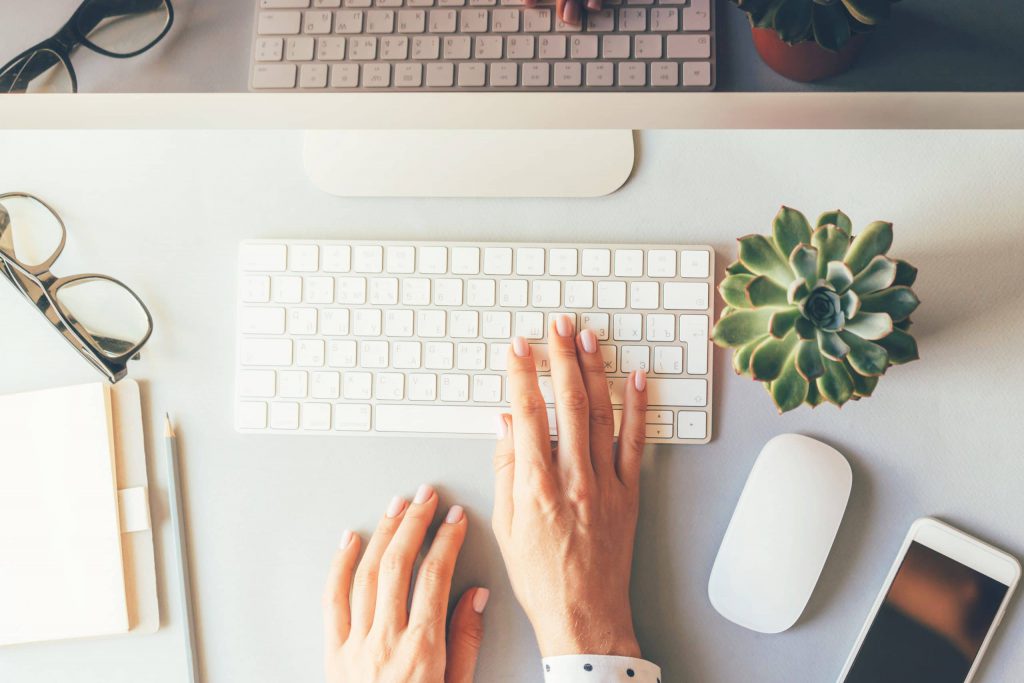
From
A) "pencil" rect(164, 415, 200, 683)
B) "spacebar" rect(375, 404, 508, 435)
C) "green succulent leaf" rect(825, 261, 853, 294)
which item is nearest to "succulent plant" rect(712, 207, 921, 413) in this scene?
"green succulent leaf" rect(825, 261, 853, 294)

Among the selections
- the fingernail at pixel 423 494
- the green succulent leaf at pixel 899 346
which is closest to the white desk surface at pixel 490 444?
the fingernail at pixel 423 494

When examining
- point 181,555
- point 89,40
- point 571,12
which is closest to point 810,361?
point 571,12

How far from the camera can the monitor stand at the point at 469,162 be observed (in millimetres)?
613

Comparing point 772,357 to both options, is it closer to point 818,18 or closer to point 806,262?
point 806,262

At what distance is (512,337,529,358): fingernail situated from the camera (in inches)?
23.5

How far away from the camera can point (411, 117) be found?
64 centimetres

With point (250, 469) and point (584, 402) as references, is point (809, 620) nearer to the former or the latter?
point (584, 402)

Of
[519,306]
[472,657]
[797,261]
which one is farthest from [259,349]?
[797,261]

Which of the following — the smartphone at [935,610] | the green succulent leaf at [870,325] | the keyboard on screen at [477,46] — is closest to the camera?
the green succulent leaf at [870,325]

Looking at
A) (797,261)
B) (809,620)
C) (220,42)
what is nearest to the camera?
(797,261)

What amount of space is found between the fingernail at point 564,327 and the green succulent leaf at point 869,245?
23 centimetres

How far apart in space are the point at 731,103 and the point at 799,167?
0.09m

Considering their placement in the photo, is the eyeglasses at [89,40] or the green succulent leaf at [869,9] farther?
the eyeglasses at [89,40]

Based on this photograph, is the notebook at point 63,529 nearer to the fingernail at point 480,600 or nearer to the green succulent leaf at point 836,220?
the fingernail at point 480,600
